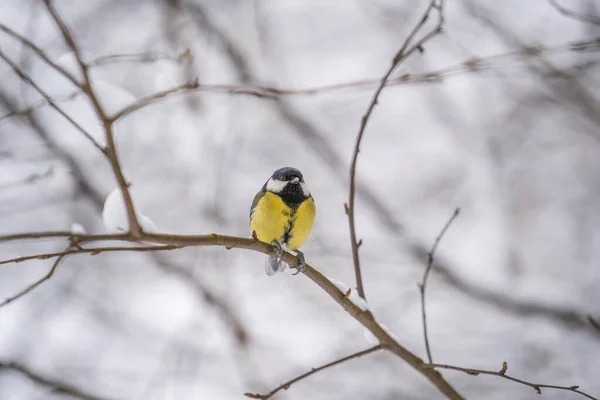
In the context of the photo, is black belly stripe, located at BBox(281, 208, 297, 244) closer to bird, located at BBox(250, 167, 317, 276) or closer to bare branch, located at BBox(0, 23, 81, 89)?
bird, located at BBox(250, 167, 317, 276)

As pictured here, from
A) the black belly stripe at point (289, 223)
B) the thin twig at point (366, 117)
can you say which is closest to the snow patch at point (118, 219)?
the thin twig at point (366, 117)

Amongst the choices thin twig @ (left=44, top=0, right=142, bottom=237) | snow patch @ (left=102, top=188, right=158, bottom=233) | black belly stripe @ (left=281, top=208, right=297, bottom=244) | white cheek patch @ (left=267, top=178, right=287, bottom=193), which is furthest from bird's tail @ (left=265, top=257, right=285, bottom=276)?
thin twig @ (left=44, top=0, right=142, bottom=237)

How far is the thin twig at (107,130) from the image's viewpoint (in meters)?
1.23

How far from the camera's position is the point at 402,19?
658 cm

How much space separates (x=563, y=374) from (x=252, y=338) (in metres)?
3.50

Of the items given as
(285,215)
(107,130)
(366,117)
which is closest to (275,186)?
(285,215)

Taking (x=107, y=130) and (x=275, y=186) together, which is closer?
(x=107, y=130)

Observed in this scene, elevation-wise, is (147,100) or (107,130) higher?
(147,100)

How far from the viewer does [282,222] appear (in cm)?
271

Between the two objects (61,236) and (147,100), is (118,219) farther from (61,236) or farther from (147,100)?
(147,100)

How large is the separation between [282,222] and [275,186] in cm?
31

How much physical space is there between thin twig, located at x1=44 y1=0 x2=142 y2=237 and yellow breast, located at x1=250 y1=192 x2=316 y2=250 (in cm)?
139

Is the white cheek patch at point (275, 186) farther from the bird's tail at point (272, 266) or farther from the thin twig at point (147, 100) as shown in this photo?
the thin twig at point (147, 100)

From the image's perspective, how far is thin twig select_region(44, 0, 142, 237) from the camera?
123 centimetres
